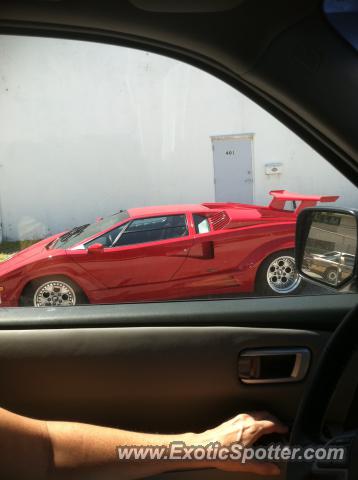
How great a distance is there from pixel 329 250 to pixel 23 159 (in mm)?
2075

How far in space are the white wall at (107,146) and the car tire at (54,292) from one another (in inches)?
13.4

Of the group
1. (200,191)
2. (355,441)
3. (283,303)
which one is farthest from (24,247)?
(355,441)

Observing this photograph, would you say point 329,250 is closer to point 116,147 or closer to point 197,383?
point 197,383

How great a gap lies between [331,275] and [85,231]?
7.20 feet

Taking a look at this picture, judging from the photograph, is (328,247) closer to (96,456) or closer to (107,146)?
(96,456)

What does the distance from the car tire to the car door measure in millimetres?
209

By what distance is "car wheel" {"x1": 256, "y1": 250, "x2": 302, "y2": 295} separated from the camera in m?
2.76

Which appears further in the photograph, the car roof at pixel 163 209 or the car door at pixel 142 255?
the car roof at pixel 163 209

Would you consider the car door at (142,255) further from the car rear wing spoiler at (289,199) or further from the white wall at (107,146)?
the car rear wing spoiler at (289,199)

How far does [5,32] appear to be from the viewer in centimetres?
113

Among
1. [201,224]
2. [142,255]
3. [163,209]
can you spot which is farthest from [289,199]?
[142,255]

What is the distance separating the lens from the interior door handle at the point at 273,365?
1.71 metres

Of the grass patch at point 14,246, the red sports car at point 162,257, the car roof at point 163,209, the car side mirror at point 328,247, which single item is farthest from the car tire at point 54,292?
the car side mirror at point 328,247

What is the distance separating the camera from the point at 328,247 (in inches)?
59.1
